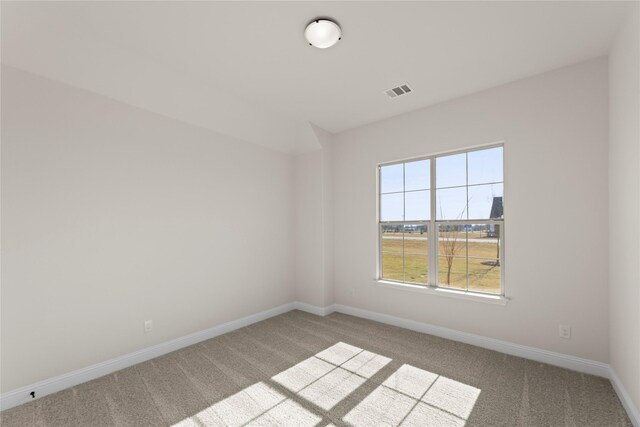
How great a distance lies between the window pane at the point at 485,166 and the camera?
10.1ft

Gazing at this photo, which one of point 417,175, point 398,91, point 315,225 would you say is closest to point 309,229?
point 315,225

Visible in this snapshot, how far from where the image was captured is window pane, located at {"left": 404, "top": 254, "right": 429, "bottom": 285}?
362cm

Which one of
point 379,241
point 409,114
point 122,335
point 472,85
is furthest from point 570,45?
point 122,335

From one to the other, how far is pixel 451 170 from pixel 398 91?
1174 millimetres

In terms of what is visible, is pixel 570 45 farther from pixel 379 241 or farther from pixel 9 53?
pixel 9 53

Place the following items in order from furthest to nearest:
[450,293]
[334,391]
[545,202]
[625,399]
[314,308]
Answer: [314,308], [450,293], [545,202], [334,391], [625,399]

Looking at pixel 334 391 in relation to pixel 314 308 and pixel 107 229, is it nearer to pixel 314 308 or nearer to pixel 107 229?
pixel 314 308

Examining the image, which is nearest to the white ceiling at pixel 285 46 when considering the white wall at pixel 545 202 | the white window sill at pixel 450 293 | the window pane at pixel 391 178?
the white wall at pixel 545 202

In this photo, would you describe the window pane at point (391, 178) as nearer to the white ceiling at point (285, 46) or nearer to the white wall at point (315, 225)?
the white wall at point (315, 225)

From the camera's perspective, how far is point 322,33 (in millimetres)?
2158

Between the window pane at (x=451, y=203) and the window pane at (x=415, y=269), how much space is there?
2.03ft

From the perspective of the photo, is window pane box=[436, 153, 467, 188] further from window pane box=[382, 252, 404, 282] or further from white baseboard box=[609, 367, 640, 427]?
white baseboard box=[609, 367, 640, 427]

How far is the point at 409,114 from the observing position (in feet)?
12.1

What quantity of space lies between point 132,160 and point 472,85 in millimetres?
3688
